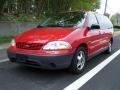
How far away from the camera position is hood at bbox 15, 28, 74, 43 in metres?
6.03

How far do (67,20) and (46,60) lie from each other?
199 centimetres

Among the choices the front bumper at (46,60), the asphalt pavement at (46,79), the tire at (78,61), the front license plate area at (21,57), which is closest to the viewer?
the asphalt pavement at (46,79)

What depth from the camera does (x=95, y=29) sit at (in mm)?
7531

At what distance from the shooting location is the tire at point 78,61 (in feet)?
20.6

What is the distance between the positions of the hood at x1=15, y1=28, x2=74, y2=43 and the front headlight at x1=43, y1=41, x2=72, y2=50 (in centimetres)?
12

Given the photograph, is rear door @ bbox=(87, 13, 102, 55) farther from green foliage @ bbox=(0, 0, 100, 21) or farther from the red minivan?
green foliage @ bbox=(0, 0, 100, 21)

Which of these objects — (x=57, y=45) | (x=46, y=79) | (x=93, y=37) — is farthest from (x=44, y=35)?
(x=93, y=37)

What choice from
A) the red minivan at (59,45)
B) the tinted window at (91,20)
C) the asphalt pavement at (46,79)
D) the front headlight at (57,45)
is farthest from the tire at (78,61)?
the tinted window at (91,20)

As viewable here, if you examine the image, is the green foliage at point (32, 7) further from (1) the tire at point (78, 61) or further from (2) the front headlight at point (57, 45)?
(2) the front headlight at point (57, 45)

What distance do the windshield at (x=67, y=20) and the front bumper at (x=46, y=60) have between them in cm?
133

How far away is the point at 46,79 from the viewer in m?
6.05

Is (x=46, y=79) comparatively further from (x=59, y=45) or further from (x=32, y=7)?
(x=32, y=7)

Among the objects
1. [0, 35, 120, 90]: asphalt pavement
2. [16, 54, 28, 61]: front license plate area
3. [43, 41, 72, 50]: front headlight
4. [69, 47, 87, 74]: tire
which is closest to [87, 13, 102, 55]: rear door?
[69, 47, 87, 74]: tire

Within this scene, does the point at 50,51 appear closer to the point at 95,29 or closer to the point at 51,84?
the point at 51,84
